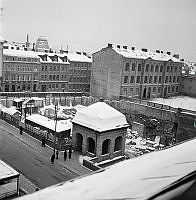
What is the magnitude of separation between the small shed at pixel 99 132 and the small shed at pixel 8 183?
7337mm

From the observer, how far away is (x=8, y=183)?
503 inches

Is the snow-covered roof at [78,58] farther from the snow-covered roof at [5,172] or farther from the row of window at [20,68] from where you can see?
the snow-covered roof at [5,172]

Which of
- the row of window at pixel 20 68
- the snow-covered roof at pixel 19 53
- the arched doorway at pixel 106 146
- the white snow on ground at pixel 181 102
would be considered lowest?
the arched doorway at pixel 106 146

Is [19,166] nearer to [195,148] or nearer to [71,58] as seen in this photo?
[195,148]

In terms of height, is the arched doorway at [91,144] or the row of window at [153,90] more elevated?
the row of window at [153,90]

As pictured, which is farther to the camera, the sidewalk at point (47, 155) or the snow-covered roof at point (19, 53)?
the snow-covered roof at point (19, 53)

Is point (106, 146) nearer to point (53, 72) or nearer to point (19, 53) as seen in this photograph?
point (19, 53)

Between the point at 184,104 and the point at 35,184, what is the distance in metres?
32.8

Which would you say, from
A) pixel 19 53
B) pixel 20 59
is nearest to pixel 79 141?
pixel 20 59

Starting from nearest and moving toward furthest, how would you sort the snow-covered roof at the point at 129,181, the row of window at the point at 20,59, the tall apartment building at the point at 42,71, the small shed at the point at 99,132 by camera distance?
the snow-covered roof at the point at 129,181, the small shed at the point at 99,132, the row of window at the point at 20,59, the tall apartment building at the point at 42,71

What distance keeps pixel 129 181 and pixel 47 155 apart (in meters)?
18.2

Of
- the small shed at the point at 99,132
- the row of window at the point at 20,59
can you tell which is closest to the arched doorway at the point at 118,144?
the small shed at the point at 99,132

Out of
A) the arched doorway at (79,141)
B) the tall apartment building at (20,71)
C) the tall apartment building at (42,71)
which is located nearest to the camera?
the arched doorway at (79,141)

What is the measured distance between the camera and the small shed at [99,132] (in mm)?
19516
